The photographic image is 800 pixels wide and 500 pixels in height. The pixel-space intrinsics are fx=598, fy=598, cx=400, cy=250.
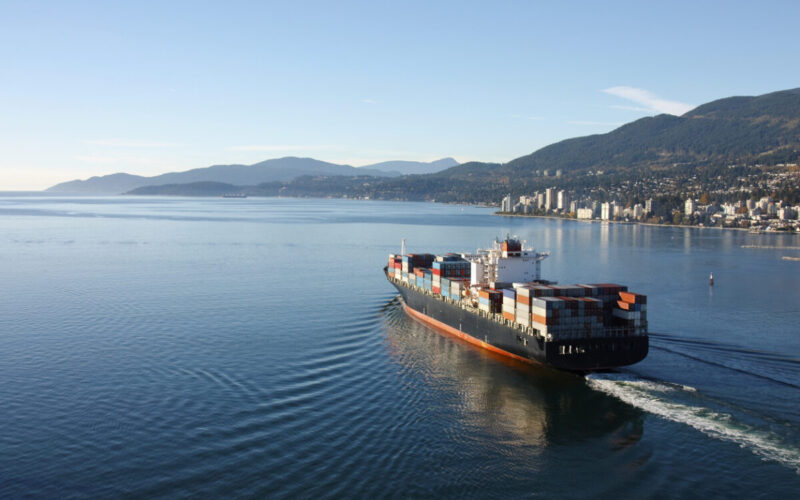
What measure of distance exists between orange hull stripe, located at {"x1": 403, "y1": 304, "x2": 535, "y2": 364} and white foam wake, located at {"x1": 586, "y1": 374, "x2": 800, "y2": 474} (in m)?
4.03

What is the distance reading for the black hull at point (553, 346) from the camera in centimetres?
2469

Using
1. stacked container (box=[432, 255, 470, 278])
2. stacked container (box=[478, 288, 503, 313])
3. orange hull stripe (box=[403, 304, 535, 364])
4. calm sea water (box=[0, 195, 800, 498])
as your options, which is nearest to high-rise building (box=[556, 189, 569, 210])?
calm sea water (box=[0, 195, 800, 498])

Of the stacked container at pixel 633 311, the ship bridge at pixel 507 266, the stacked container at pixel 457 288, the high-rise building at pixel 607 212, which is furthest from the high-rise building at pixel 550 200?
the stacked container at pixel 633 311

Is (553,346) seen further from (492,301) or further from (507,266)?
(507,266)

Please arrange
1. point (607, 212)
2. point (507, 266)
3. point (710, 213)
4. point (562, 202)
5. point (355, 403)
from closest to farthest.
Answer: point (355, 403), point (507, 266), point (710, 213), point (607, 212), point (562, 202)

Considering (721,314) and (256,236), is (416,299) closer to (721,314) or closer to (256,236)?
(721,314)

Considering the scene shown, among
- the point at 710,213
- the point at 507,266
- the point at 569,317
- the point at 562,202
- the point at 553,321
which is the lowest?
the point at 553,321

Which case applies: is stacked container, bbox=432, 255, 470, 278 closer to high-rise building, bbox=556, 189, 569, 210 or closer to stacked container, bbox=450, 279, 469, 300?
stacked container, bbox=450, 279, 469, 300

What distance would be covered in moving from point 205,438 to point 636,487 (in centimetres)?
1224

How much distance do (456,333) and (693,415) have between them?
14347 millimetres

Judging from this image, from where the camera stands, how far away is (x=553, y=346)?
24656 mm

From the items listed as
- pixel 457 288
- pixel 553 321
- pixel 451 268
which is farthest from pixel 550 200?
pixel 553 321

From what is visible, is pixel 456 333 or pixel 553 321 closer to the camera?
pixel 553 321

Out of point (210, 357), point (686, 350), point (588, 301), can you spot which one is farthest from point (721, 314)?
point (210, 357)
